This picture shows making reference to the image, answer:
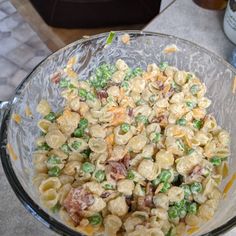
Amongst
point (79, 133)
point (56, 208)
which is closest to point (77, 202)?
point (56, 208)

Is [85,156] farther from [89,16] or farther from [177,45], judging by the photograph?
[89,16]

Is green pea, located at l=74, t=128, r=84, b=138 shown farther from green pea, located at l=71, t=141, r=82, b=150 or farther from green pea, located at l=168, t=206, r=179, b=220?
green pea, located at l=168, t=206, r=179, b=220

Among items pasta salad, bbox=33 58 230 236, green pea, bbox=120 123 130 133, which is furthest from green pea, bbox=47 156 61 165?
green pea, bbox=120 123 130 133

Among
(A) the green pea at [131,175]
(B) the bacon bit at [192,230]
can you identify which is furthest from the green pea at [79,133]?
(B) the bacon bit at [192,230]

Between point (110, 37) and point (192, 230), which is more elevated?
point (110, 37)

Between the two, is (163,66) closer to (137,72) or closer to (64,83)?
(137,72)

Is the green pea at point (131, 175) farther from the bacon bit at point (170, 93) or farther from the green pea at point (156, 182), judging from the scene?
the bacon bit at point (170, 93)

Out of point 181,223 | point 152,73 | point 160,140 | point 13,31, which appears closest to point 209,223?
point 181,223
